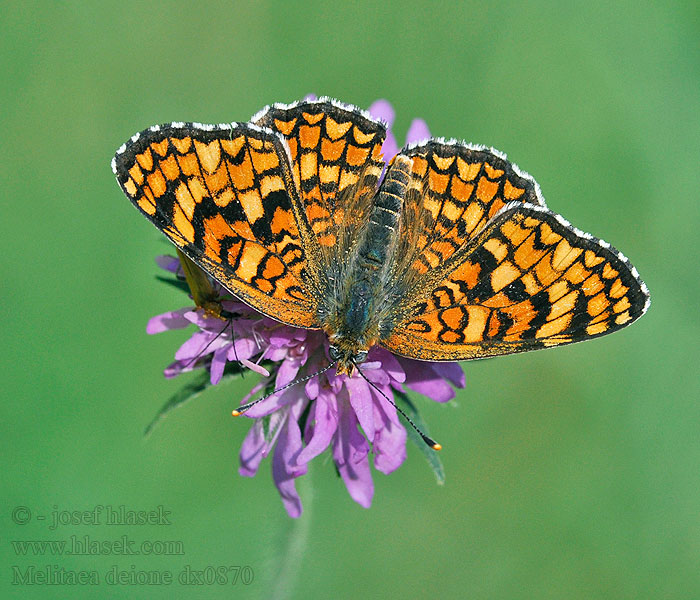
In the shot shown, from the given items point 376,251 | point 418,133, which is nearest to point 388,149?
point 418,133

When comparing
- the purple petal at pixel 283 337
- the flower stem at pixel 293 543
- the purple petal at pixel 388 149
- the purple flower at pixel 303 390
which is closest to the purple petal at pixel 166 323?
the purple flower at pixel 303 390

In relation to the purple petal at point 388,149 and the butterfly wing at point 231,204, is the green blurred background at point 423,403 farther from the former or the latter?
the purple petal at point 388,149

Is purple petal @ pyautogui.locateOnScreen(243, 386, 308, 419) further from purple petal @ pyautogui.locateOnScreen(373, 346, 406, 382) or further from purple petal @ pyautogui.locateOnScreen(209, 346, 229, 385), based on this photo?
purple petal @ pyautogui.locateOnScreen(373, 346, 406, 382)

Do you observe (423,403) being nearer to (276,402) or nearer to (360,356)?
(276,402)

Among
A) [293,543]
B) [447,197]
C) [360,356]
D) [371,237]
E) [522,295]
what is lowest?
[293,543]

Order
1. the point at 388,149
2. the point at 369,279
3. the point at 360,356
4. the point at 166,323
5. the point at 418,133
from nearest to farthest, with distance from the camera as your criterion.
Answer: the point at 360,356 < the point at 369,279 < the point at 166,323 < the point at 388,149 < the point at 418,133

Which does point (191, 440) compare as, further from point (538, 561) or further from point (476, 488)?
point (538, 561)

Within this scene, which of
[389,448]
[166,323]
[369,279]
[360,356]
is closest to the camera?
[360,356]
